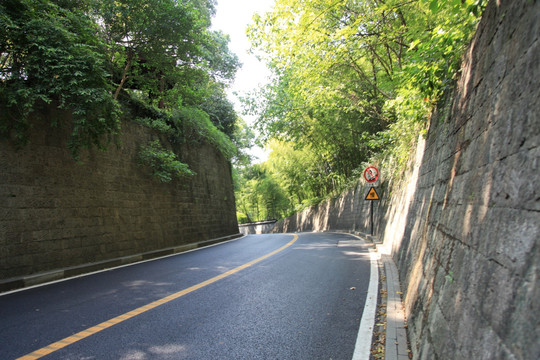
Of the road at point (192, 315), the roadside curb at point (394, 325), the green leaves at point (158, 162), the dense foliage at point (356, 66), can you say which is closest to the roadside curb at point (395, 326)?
the roadside curb at point (394, 325)

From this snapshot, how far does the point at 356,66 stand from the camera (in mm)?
12703

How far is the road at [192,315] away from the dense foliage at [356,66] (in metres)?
3.51

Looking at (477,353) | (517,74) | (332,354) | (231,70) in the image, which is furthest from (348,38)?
(231,70)

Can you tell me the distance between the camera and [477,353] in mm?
1752

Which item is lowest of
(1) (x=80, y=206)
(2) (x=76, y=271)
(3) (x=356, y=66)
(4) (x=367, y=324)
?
(2) (x=76, y=271)

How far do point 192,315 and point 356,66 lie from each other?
11231 millimetres

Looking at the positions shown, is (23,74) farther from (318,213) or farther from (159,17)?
(318,213)

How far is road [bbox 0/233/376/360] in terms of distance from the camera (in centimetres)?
329

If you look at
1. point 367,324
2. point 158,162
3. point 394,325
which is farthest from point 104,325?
point 158,162

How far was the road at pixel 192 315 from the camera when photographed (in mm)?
3291

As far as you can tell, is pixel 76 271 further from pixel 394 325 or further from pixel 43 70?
pixel 394 325

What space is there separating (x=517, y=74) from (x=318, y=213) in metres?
27.1

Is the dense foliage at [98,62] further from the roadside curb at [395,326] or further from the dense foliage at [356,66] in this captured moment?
the roadside curb at [395,326]

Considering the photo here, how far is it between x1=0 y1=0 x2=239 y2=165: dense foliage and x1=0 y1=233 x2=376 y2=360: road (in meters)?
3.62
